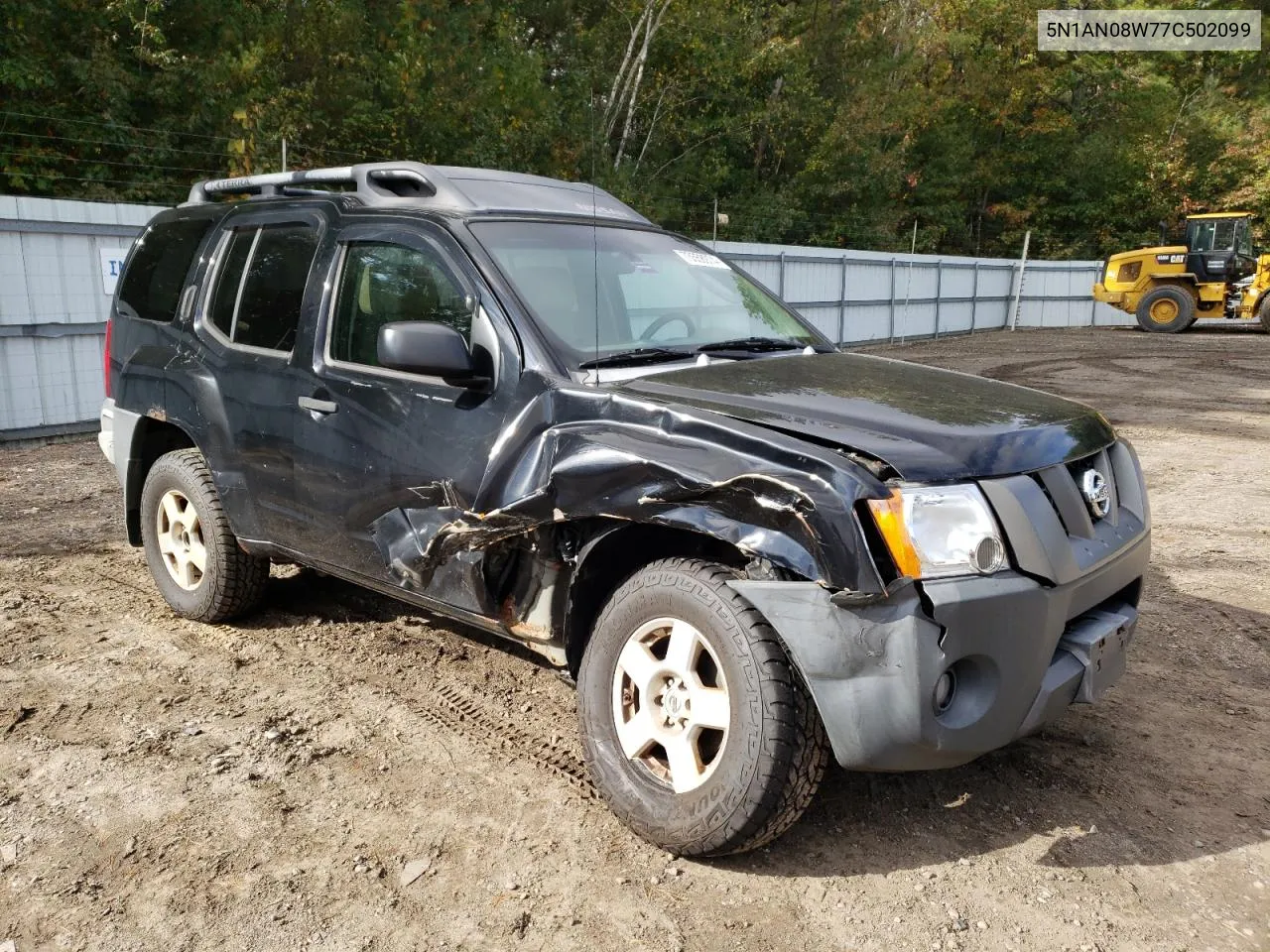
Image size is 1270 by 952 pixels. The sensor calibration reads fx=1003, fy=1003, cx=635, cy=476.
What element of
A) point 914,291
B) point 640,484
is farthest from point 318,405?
point 914,291

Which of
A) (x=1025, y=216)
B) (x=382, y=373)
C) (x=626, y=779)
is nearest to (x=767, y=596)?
(x=626, y=779)

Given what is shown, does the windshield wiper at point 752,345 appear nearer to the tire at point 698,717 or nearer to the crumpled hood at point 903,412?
the crumpled hood at point 903,412

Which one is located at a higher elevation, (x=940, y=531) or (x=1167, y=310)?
(x=940, y=531)

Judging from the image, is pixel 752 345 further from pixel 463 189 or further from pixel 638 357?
pixel 463 189

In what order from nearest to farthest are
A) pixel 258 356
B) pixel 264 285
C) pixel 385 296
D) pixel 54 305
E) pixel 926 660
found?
pixel 926 660
pixel 385 296
pixel 258 356
pixel 264 285
pixel 54 305

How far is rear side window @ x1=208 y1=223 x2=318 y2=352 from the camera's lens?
402 centimetres

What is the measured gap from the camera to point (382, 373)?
3598 millimetres

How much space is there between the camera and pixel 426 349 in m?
3.13

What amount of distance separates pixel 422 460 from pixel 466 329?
1.55ft

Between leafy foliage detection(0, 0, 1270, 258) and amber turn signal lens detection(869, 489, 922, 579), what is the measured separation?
192cm

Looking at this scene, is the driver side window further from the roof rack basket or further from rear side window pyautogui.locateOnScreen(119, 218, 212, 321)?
rear side window pyautogui.locateOnScreen(119, 218, 212, 321)

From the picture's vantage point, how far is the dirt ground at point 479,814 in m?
2.58

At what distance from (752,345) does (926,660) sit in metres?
1.67

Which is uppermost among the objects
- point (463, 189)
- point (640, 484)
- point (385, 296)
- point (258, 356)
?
point (463, 189)
